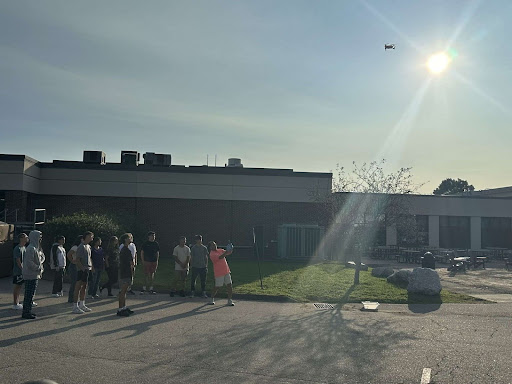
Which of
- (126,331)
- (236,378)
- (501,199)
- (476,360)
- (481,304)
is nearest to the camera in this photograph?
(236,378)

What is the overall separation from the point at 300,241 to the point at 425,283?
1331 centimetres

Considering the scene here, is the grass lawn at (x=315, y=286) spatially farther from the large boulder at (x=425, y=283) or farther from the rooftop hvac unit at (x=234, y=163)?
the rooftop hvac unit at (x=234, y=163)

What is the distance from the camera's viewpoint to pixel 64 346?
8.23 metres

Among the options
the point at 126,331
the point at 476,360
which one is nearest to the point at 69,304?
the point at 126,331

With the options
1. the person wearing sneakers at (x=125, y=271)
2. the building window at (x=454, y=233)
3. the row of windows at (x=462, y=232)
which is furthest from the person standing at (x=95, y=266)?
the building window at (x=454, y=233)

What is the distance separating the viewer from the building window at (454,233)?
40.8 metres

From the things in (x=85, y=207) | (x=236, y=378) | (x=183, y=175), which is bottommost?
(x=236, y=378)

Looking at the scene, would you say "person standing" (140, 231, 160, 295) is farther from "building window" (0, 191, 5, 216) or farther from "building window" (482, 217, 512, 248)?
"building window" (482, 217, 512, 248)

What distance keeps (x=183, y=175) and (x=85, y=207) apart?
5.78 m

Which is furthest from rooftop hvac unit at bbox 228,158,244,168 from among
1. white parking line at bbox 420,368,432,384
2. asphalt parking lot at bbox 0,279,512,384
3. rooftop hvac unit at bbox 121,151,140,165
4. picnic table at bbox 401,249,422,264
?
white parking line at bbox 420,368,432,384

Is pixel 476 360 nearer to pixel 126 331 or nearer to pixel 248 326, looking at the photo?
pixel 248 326

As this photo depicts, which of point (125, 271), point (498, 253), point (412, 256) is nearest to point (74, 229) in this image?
point (125, 271)

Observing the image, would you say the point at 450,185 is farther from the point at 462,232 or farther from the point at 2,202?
the point at 2,202

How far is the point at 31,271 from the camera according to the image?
34.4ft
